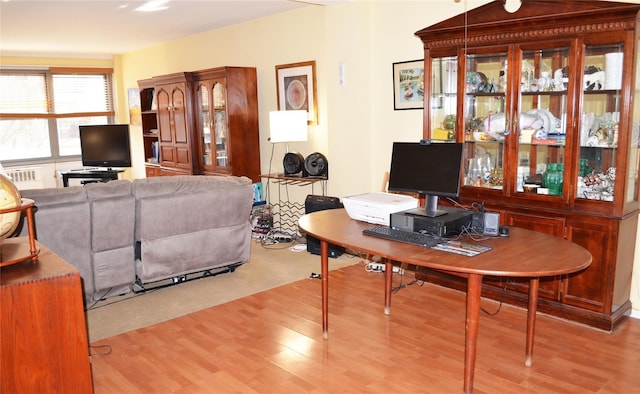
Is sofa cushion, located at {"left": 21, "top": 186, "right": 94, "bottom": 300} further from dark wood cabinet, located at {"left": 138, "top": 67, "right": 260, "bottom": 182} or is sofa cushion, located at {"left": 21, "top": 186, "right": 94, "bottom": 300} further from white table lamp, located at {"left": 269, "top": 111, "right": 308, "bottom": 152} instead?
dark wood cabinet, located at {"left": 138, "top": 67, "right": 260, "bottom": 182}

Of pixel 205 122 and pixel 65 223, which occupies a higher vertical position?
pixel 205 122

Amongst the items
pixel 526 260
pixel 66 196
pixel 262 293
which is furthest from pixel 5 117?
pixel 526 260

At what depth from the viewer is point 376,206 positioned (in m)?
3.06

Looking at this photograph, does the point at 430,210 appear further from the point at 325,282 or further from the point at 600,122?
the point at 600,122

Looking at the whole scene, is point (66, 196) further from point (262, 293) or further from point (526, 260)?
point (526, 260)

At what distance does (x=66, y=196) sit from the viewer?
3.65 meters

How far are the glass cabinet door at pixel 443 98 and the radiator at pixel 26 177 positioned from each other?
677 centimetres

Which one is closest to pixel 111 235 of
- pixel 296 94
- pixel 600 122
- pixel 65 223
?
pixel 65 223

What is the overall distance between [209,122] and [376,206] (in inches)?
149

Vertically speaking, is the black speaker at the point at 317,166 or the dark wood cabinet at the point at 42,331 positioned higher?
the black speaker at the point at 317,166

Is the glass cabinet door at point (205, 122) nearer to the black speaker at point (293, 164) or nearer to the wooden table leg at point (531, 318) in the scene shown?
the black speaker at point (293, 164)

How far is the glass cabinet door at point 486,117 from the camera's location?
3.69 meters

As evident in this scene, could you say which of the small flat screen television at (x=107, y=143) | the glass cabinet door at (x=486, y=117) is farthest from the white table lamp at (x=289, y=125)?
the small flat screen television at (x=107, y=143)

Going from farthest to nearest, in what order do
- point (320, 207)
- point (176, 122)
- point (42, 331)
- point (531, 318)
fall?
point (176, 122)
point (320, 207)
point (531, 318)
point (42, 331)
